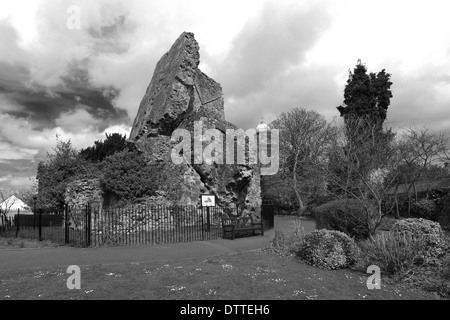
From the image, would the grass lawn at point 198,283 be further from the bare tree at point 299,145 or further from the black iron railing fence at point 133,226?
the bare tree at point 299,145

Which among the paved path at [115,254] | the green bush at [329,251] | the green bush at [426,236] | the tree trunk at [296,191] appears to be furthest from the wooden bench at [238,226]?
the tree trunk at [296,191]

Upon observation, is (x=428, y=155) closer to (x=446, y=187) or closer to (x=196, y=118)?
(x=446, y=187)

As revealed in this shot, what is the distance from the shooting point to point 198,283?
6887 mm

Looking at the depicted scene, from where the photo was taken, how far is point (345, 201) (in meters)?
12.5

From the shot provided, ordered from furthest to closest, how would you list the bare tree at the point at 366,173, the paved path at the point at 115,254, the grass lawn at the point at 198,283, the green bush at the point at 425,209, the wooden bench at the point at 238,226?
the green bush at the point at 425,209
the wooden bench at the point at 238,226
the bare tree at the point at 366,173
the paved path at the point at 115,254
the grass lawn at the point at 198,283

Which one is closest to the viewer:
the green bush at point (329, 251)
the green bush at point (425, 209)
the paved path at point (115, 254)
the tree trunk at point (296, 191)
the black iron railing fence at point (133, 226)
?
the green bush at point (329, 251)

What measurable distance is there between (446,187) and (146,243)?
18.2 metres

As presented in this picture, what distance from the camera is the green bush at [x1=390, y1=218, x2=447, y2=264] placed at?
836 centimetres

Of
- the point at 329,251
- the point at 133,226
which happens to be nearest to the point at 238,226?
the point at 133,226

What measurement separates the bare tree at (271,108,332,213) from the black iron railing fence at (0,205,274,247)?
18094mm

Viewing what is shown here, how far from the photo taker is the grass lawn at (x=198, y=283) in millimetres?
6188

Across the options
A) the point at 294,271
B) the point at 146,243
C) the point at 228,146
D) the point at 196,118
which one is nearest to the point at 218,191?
the point at 228,146

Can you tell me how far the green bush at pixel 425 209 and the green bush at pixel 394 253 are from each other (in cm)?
1325

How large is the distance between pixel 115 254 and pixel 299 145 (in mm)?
29347
